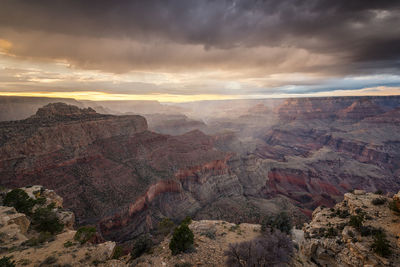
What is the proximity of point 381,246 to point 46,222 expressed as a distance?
2698cm

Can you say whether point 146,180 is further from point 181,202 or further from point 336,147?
point 336,147

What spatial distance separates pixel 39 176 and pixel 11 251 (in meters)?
26.7

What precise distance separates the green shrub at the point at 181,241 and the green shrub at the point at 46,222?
12601mm

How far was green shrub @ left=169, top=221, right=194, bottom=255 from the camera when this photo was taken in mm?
13655

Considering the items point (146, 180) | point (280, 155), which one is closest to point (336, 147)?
point (280, 155)

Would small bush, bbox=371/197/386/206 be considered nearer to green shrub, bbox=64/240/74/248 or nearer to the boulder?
the boulder

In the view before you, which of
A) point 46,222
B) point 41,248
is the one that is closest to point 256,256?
point 41,248

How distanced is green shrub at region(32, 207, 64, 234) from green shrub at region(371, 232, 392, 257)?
2580cm

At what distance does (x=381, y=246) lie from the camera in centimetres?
968

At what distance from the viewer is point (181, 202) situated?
4347 cm

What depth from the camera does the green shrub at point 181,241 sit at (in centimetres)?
1365

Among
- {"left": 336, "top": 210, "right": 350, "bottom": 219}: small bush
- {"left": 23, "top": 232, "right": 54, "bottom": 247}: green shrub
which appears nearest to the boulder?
{"left": 23, "top": 232, "right": 54, "bottom": 247}: green shrub

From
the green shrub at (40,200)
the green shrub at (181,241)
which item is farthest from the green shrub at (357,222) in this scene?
the green shrub at (40,200)

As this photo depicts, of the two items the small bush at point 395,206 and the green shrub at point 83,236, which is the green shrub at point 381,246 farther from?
the green shrub at point 83,236
